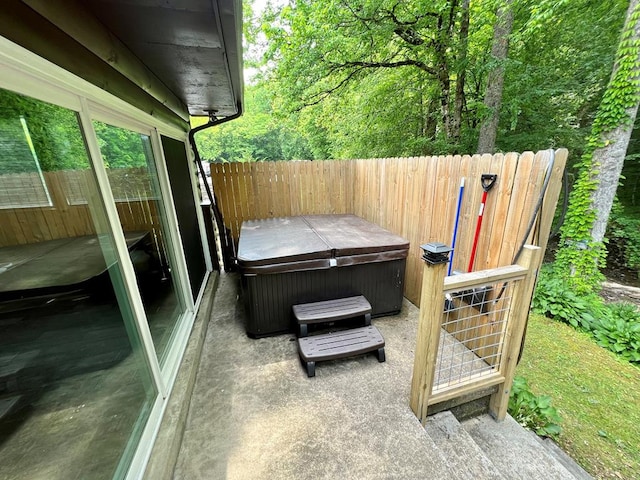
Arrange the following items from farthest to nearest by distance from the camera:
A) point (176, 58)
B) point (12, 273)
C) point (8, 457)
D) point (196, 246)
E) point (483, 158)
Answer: point (196, 246)
point (483, 158)
point (176, 58)
point (12, 273)
point (8, 457)

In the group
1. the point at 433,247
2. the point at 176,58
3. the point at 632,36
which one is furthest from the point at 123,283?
the point at 632,36

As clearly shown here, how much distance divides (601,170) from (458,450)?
5.10 m

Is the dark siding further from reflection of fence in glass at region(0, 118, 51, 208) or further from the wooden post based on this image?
the wooden post

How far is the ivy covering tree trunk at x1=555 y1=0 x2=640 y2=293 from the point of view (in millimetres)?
3725

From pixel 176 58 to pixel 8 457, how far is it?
219 cm

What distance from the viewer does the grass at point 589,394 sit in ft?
6.01

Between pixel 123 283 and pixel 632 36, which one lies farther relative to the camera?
pixel 632 36

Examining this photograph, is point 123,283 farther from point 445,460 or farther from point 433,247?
point 445,460

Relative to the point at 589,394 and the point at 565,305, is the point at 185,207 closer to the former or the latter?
the point at 589,394

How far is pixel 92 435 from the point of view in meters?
1.22

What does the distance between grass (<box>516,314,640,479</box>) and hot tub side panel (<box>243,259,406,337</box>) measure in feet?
4.92

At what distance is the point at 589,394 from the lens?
7.69 feet

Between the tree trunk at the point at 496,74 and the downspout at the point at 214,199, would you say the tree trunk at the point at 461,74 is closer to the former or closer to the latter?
the tree trunk at the point at 496,74

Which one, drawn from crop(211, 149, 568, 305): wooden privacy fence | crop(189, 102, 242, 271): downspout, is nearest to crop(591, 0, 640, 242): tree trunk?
crop(211, 149, 568, 305): wooden privacy fence
